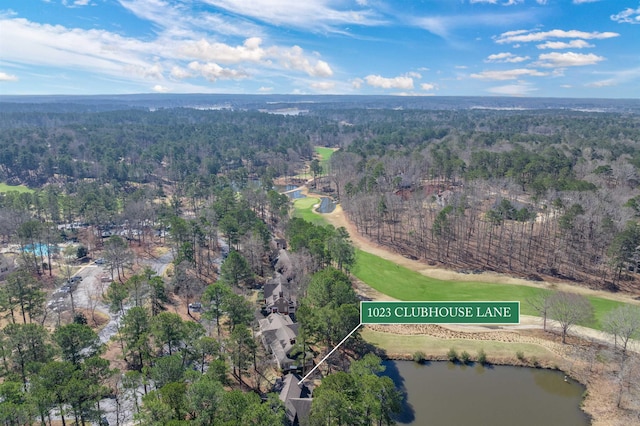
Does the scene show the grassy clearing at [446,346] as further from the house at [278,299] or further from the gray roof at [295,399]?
the gray roof at [295,399]

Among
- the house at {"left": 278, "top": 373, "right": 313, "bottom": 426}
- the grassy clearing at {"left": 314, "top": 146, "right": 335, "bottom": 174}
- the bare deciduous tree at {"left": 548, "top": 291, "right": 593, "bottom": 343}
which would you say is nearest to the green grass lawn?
the bare deciduous tree at {"left": 548, "top": 291, "right": 593, "bottom": 343}

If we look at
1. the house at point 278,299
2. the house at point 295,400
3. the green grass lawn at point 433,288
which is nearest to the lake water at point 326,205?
the green grass lawn at point 433,288

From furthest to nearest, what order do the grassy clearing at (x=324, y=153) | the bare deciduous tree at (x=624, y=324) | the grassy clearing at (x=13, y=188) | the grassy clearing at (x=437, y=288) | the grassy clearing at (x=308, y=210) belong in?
the grassy clearing at (x=324, y=153), the grassy clearing at (x=13, y=188), the grassy clearing at (x=308, y=210), the grassy clearing at (x=437, y=288), the bare deciduous tree at (x=624, y=324)

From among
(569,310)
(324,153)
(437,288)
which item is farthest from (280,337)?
(324,153)

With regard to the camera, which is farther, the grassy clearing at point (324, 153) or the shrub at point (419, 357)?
the grassy clearing at point (324, 153)

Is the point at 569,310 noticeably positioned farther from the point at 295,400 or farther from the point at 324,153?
the point at 324,153

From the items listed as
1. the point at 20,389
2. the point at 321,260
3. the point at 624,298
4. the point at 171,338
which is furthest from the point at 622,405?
the point at 20,389

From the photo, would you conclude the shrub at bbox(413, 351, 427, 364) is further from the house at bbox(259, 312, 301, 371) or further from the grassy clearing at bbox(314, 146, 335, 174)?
the grassy clearing at bbox(314, 146, 335, 174)
